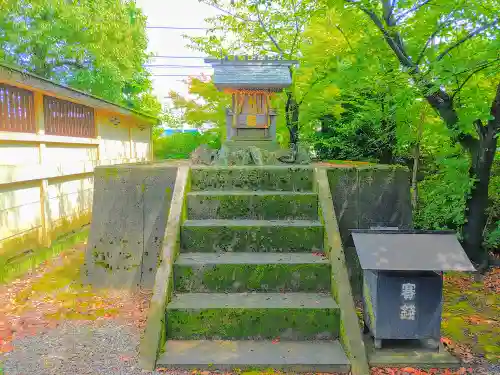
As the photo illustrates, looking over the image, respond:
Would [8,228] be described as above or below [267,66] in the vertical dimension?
below

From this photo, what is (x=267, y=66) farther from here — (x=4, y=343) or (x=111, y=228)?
(x=4, y=343)

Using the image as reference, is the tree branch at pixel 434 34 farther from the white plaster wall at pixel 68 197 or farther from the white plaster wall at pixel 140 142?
the white plaster wall at pixel 140 142

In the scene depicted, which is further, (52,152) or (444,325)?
(52,152)

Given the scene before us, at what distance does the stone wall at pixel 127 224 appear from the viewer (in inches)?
227

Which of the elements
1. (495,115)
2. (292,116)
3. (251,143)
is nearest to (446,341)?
(495,115)

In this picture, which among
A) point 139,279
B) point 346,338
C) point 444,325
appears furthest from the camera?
point 139,279

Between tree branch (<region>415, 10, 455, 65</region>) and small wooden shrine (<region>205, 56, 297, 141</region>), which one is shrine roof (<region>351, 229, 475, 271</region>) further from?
small wooden shrine (<region>205, 56, 297, 141</region>)

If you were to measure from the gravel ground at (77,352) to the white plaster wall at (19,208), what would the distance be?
13.0 feet

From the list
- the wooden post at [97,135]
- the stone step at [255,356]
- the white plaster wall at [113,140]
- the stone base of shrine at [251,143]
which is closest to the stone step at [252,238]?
the stone step at [255,356]

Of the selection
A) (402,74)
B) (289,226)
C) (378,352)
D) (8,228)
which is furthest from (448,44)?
(8,228)

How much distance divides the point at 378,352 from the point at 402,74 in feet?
14.9

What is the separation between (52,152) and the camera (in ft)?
31.4

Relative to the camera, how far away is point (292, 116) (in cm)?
1373

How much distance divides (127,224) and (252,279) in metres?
2.32
